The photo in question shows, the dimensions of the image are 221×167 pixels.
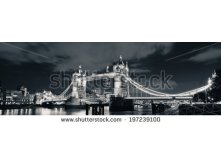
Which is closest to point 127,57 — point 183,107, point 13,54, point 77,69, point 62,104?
point 77,69

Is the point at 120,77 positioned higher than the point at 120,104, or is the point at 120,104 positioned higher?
the point at 120,77

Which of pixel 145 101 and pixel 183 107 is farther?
pixel 145 101

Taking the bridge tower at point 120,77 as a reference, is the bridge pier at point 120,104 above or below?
below

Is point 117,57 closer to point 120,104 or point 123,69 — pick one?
point 123,69

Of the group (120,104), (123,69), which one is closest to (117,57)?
(123,69)

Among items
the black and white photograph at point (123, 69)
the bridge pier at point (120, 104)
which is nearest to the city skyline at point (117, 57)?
the black and white photograph at point (123, 69)

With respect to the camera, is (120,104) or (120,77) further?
(120,77)

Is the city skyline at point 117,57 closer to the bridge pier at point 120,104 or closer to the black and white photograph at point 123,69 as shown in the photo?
the black and white photograph at point 123,69

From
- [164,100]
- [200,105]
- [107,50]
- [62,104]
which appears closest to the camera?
[107,50]

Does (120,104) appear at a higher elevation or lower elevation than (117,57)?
lower
